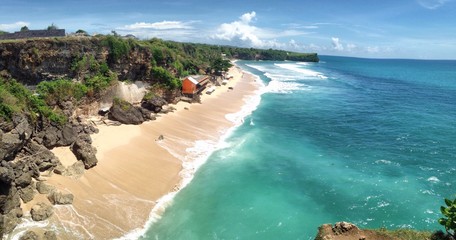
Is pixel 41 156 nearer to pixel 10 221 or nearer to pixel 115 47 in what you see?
pixel 10 221

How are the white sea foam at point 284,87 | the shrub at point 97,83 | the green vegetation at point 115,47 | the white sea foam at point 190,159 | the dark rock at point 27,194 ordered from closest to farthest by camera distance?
the dark rock at point 27,194 → the white sea foam at point 190,159 → the shrub at point 97,83 → the green vegetation at point 115,47 → the white sea foam at point 284,87

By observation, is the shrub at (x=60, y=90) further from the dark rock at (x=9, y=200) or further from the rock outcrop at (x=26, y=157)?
the dark rock at (x=9, y=200)

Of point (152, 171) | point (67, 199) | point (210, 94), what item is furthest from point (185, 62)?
point (67, 199)

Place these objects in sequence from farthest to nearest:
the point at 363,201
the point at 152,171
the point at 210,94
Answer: the point at 210,94, the point at 152,171, the point at 363,201

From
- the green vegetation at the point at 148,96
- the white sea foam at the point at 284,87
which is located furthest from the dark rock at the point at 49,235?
the white sea foam at the point at 284,87

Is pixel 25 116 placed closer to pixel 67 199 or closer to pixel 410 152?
pixel 67 199

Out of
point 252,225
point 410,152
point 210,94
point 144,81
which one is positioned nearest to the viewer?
point 252,225
